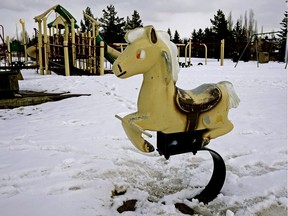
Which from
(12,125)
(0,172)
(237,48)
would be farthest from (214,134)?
(237,48)

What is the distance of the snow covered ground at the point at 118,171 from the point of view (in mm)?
1533

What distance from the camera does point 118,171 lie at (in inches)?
78.1

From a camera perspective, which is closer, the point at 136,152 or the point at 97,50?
the point at 136,152

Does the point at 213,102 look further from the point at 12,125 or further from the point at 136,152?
the point at 12,125

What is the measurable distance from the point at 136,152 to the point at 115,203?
849 millimetres

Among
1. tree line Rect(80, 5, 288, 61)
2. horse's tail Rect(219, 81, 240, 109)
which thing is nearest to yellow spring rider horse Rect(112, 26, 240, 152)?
horse's tail Rect(219, 81, 240, 109)

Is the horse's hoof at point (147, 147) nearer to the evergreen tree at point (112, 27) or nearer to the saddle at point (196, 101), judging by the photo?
the saddle at point (196, 101)

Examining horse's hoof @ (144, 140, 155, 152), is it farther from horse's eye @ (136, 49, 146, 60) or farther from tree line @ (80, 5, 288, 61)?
tree line @ (80, 5, 288, 61)

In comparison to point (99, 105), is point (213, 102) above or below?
above

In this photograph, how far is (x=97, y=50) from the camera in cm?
1162

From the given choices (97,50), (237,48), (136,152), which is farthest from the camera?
(237,48)

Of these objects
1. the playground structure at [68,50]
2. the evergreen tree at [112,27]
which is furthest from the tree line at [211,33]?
the playground structure at [68,50]

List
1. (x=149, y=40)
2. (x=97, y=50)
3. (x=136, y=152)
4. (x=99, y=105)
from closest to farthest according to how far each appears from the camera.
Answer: (x=149, y=40) < (x=136, y=152) < (x=99, y=105) < (x=97, y=50)

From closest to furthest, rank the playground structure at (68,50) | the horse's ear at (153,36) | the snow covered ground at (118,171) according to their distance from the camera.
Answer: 1. the horse's ear at (153,36)
2. the snow covered ground at (118,171)
3. the playground structure at (68,50)
